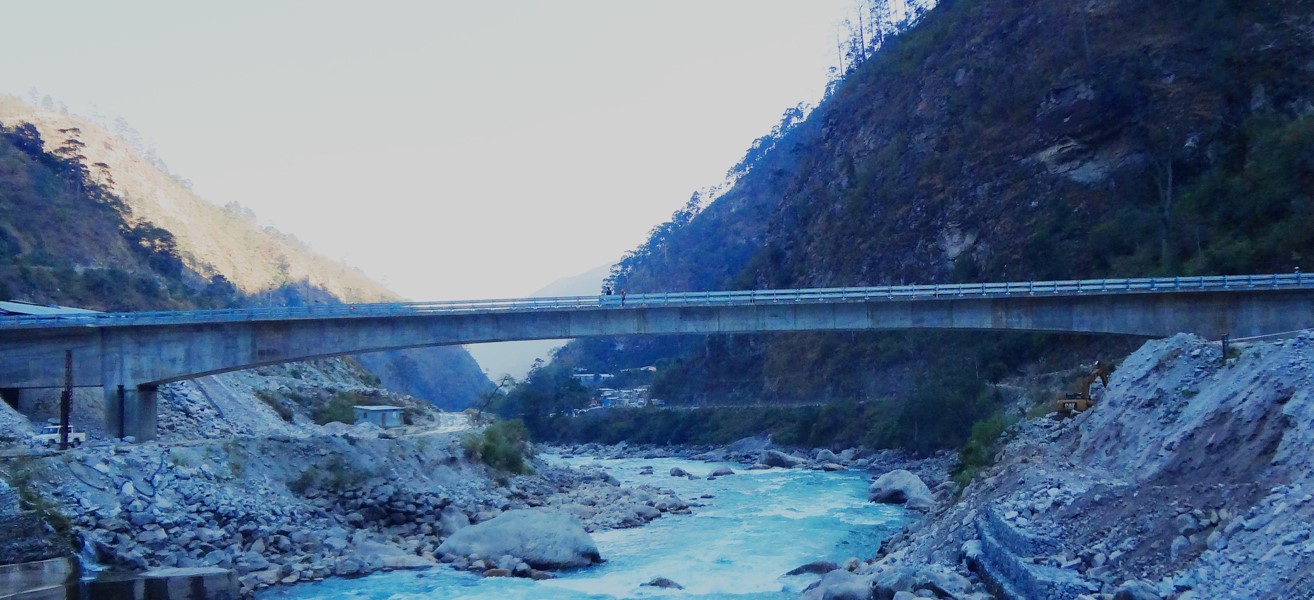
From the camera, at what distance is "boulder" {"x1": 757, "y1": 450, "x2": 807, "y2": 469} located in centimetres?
5791

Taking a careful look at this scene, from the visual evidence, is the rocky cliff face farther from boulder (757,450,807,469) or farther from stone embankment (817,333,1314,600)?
boulder (757,450,807,469)

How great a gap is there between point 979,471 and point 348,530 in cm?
1745

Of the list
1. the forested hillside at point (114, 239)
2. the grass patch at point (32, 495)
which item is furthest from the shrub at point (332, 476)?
the forested hillside at point (114, 239)

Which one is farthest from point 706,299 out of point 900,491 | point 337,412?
point 337,412

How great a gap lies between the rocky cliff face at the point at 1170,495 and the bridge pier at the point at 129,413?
24.8 metres

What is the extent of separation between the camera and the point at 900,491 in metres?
37.2

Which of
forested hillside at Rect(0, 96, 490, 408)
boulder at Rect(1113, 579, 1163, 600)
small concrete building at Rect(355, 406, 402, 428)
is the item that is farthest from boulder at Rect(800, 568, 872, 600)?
forested hillside at Rect(0, 96, 490, 408)

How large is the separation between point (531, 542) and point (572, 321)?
1107cm

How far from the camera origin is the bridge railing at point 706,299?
3256cm

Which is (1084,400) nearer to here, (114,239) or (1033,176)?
(1033,176)

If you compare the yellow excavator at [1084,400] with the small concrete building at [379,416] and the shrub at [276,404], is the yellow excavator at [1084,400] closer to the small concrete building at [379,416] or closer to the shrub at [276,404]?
the small concrete building at [379,416]

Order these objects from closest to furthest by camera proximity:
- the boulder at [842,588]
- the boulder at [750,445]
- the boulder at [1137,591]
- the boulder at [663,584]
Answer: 1. the boulder at [1137,591]
2. the boulder at [842,588]
3. the boulder at [663,584]
4. the boulder at [750,445]

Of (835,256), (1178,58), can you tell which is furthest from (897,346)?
(1178,58)

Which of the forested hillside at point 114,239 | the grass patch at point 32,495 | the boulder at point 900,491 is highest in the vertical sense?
the forested hillside at point 114,239
